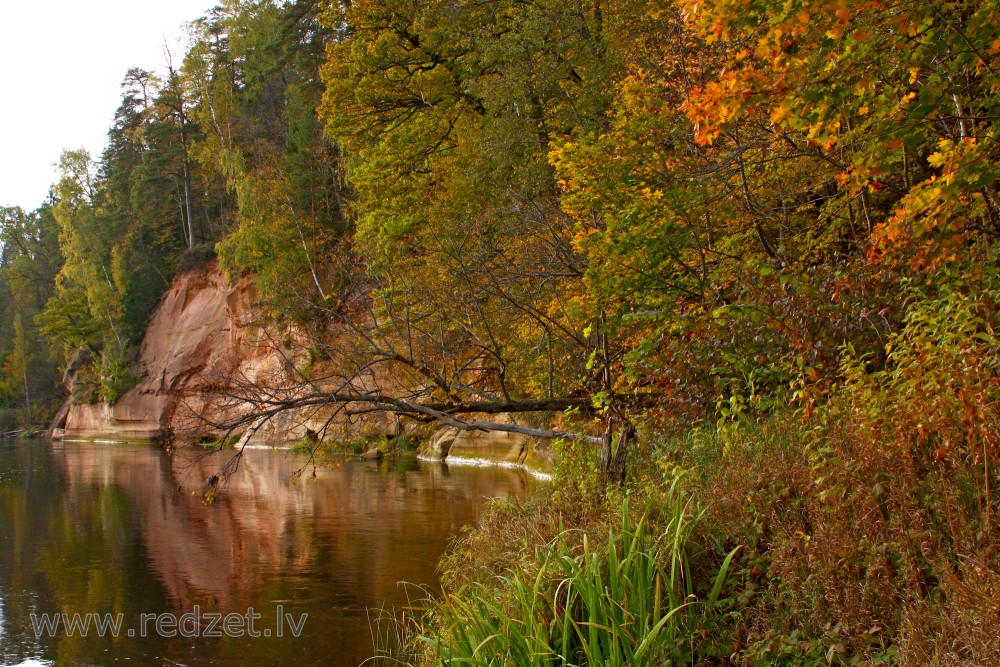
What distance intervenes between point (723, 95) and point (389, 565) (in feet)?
30.9

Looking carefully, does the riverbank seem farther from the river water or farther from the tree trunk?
the river water

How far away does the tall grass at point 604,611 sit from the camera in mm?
4980

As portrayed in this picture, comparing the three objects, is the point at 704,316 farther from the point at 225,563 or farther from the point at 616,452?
the point at 225,563

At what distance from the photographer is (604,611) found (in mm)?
5039

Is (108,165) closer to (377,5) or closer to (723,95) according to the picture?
(377,5)

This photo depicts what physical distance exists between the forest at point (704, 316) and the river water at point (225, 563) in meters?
1.89

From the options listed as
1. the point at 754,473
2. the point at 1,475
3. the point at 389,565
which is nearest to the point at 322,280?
the point at 1,475

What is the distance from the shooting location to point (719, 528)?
5707 millimetres

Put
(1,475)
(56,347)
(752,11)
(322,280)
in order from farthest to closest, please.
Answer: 1. (56,347)
2. (322,280)
3. (1,475)
4. (752,11)

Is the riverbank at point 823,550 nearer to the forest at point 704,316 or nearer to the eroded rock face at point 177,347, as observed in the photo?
the forest at point 704,316

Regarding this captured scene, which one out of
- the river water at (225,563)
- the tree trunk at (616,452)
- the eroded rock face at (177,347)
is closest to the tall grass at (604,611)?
the tree trunk at (616,452)
